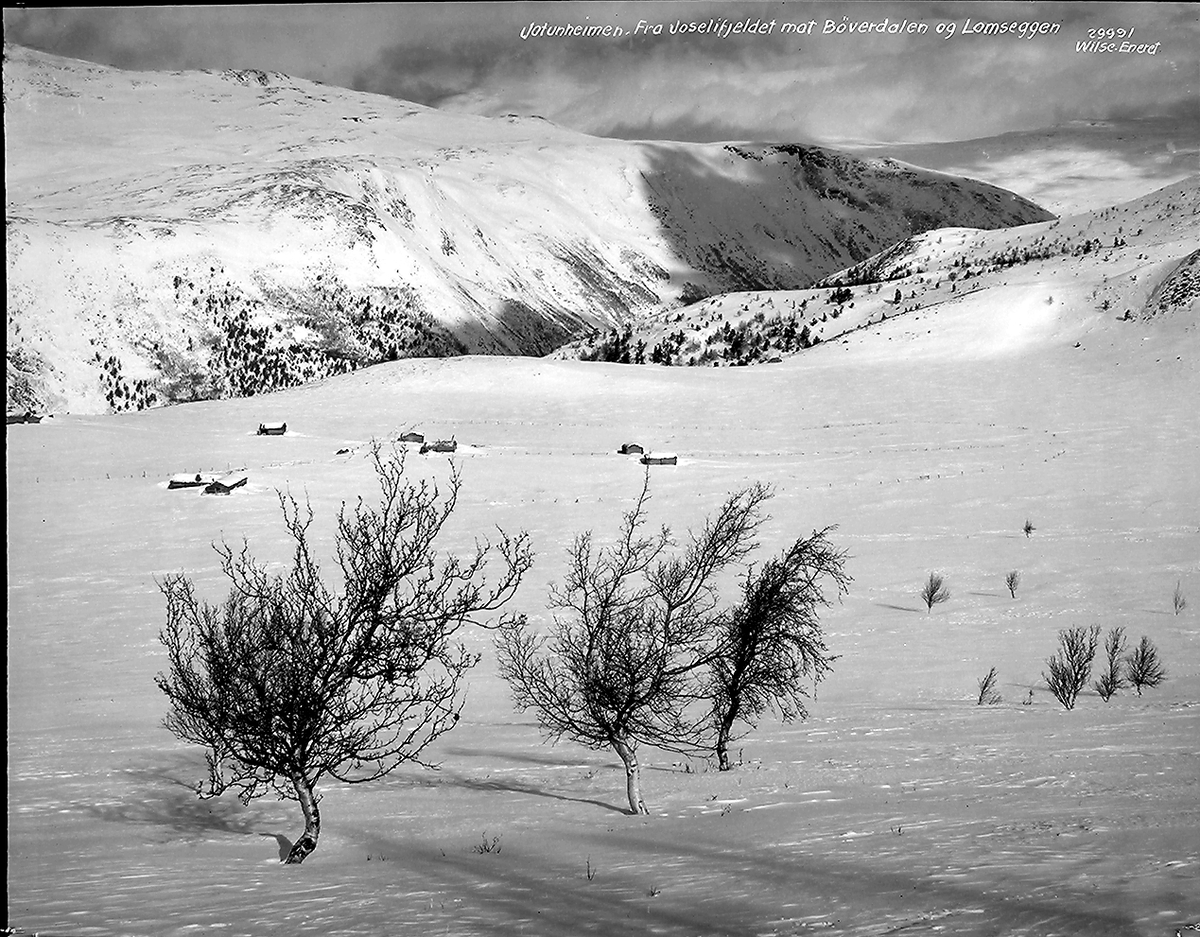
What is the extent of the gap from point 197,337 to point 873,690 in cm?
14231

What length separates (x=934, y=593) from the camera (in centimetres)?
2767

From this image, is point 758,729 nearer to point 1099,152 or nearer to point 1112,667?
point 1112,667

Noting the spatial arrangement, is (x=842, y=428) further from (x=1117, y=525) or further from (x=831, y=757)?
(x=831, y=757)

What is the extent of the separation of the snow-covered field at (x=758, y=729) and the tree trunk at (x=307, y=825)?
0.96 ft

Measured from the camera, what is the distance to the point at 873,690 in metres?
22.2

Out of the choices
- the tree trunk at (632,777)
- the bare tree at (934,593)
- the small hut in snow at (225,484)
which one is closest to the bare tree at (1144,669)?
the bare tree at (934,593)

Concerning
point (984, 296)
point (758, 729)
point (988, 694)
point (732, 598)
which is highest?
point (984, 296)

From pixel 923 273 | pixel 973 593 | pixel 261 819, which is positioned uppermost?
pixel 923 273

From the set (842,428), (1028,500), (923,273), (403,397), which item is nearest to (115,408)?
(403,397)

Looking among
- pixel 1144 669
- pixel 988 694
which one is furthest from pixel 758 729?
pixel 1144 669

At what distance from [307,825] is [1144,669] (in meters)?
16.0

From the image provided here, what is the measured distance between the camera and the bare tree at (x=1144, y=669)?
20.6 m

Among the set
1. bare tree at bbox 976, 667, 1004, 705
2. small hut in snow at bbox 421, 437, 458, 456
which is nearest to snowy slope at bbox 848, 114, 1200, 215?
bare tree at bbox 976, 667, 1004, 705

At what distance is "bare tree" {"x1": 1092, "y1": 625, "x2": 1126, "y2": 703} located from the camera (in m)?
20.4
